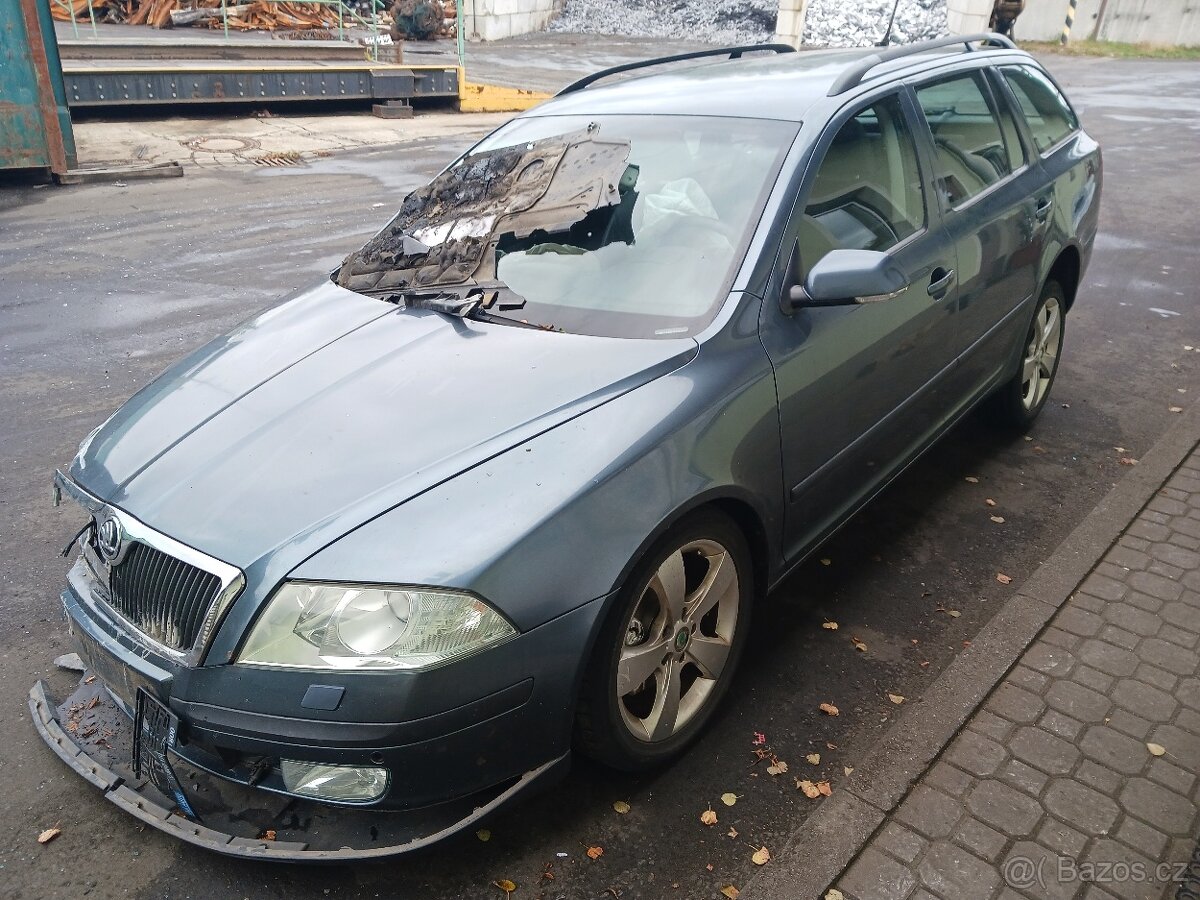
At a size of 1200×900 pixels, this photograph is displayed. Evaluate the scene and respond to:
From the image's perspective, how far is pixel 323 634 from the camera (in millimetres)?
2199

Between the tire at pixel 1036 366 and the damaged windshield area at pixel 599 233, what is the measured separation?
218 cm

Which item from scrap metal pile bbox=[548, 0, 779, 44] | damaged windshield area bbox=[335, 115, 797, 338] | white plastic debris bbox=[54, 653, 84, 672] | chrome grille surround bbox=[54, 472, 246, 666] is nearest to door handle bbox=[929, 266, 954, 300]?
damaged windshield area bbox=[335, 115, 797, 338]

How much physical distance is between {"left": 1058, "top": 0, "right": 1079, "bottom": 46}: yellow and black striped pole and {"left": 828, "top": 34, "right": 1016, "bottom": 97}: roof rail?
102 ft

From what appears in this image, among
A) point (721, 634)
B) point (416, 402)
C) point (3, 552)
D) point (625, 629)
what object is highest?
point (416, 402)

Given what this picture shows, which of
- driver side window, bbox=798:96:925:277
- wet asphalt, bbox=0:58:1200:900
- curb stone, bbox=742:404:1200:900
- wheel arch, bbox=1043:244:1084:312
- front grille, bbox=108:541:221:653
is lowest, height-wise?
wet asphalt, bbox=0:58:1200:900

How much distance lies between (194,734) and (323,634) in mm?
412

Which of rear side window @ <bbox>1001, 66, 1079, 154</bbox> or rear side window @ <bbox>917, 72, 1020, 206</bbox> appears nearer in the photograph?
rear side window @ <bbox>917, 72, 1020, 206</bbox>

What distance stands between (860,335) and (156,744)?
2.42 m

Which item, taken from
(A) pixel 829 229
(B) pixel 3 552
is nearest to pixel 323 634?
(A) pixel 829 229

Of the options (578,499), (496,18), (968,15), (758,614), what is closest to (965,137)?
(758,614)

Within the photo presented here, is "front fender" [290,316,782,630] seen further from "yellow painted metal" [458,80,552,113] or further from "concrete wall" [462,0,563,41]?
"concrete wall" [462,0,563,41]

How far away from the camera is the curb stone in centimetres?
250

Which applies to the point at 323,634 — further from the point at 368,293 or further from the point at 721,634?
the point at 368,293

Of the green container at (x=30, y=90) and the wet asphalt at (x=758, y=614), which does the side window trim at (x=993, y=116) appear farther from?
the green container at (x=30, y=90)
